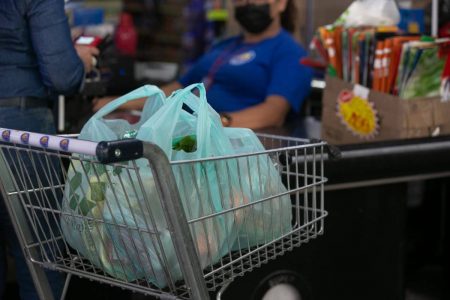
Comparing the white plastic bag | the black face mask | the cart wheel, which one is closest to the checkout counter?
the cart wheel

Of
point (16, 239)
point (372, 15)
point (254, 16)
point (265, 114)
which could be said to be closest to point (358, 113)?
point (372, 15)

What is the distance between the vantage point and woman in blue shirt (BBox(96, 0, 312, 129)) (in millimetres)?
3607

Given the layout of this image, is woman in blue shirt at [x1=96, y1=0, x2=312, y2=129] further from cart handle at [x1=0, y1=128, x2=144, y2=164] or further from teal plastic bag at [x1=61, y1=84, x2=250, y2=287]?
cart handle at [x1=0, y1=128, x2=144, y2=164]

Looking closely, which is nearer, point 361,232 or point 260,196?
point 260,196

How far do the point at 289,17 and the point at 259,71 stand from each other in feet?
1.81

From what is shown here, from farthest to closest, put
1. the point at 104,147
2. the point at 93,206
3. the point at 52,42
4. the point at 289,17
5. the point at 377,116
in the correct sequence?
the point at 289,17 → the point at 377,116 → the point at 52,42 → the point at 93,206 → the point at 104,147

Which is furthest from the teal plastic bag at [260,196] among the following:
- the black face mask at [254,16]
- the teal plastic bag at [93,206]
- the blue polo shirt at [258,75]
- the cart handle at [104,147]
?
the black face mask at [254,16]

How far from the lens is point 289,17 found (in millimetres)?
4219

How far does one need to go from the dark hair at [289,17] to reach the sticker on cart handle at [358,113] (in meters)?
1.12

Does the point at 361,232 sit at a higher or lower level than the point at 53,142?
lower

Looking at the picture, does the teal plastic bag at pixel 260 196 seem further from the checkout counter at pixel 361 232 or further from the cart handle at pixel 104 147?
the checkout counter at pixel 361 232

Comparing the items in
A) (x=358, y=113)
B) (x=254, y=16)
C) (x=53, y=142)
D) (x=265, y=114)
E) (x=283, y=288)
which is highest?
(x=53, y=142)

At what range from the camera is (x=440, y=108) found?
299 centimetres

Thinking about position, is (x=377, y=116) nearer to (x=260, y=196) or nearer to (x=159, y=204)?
(x=260, y=196)
